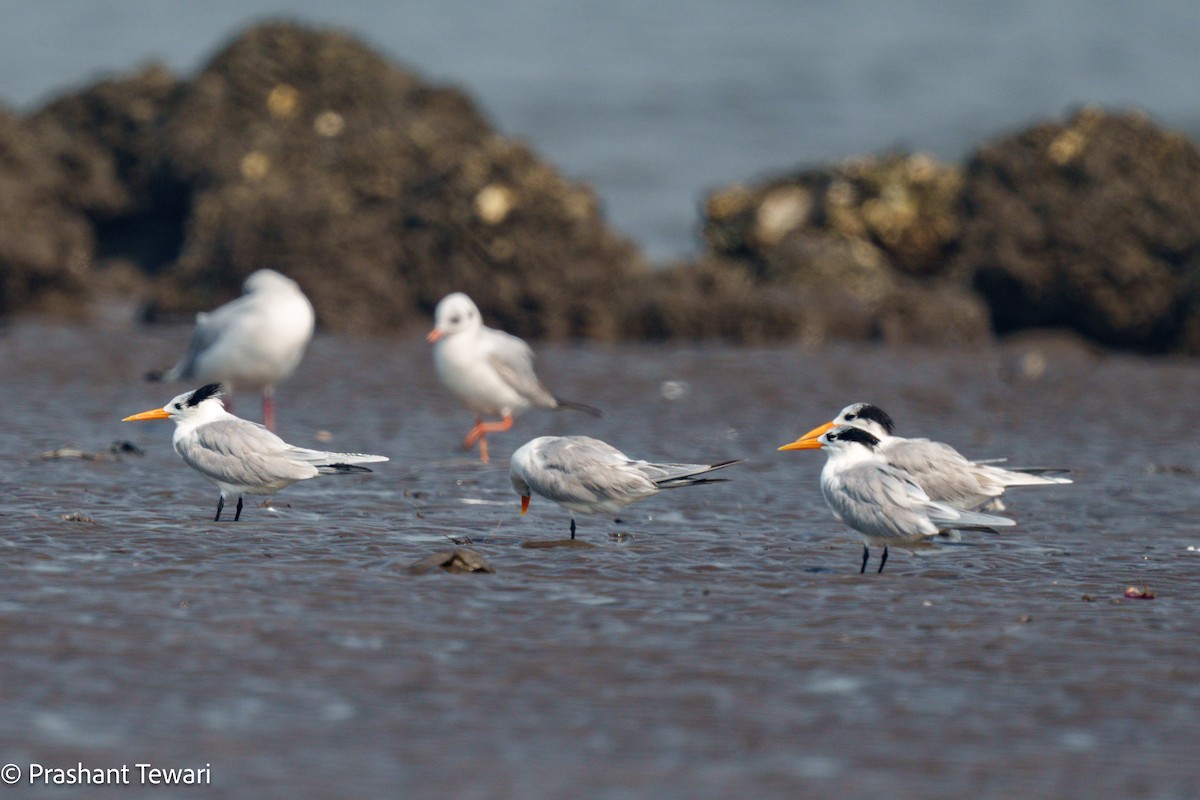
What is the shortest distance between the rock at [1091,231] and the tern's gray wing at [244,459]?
13013 millimetres

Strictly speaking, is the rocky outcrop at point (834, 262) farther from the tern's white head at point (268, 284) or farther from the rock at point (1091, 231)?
the tern's white head at point (268, 284)

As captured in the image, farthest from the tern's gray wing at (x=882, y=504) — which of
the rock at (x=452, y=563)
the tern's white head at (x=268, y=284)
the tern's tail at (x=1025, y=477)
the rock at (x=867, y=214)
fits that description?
the rock at (x=867, y=214)

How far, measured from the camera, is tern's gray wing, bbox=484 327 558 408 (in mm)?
12211

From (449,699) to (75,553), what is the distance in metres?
2.72

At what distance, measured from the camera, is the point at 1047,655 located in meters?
5.88

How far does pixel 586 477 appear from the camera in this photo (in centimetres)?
814

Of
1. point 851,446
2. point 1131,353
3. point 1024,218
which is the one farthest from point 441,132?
point 851,446

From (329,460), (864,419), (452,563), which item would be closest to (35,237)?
(329,460)

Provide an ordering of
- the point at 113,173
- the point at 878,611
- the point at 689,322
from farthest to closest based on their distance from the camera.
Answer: the point at 113,173 < the point at 689,322 < the point at 878,611

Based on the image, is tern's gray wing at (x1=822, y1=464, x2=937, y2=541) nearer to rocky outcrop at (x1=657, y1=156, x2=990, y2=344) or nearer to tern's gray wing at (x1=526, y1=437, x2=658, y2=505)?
tern's gray wing at (x1=526, y1=437, x2=658, y2=505)

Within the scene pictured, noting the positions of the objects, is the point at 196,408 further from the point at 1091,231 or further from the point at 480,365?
the point at 1091,231

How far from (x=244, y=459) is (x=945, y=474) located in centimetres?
367

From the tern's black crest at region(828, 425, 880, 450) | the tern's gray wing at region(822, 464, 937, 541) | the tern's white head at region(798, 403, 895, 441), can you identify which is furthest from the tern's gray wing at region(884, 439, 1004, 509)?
the tern's gray wing at region(822, 464, 937, 541)

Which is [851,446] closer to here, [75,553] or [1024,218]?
[75,553]
